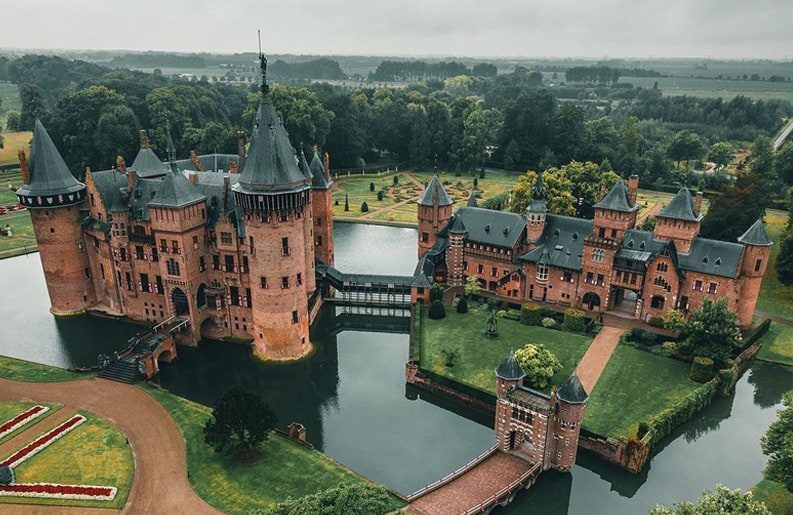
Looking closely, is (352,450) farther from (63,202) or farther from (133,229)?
(63,202)

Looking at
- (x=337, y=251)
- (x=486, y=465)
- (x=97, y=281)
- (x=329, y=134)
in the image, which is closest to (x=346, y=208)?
(x=337, y=251)

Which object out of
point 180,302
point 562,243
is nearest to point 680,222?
point 562,243

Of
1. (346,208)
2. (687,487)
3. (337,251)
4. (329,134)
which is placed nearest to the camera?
(687,487)

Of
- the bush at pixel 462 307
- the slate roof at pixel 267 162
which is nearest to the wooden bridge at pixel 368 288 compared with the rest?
the bush at pixel 462 307

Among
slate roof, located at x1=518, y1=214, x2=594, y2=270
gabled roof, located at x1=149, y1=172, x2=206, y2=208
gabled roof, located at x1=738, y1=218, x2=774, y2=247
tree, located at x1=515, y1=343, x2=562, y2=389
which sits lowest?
tree, located at x1=515, y1=343, x2=562, y2=389

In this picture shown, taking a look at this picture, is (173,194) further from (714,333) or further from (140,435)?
(714,333)

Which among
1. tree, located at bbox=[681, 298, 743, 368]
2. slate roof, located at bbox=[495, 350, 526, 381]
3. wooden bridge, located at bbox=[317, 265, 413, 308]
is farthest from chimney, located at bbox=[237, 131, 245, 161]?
tree, located at bbox=[681, 298, 743, 368]

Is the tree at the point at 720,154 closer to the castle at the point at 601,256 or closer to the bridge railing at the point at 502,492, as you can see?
the castle at the point at 601,256

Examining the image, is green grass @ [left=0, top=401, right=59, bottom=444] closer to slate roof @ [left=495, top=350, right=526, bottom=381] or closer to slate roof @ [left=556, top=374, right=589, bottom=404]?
slate roof @ [left=495, top=350, right=526, bottom=381]
